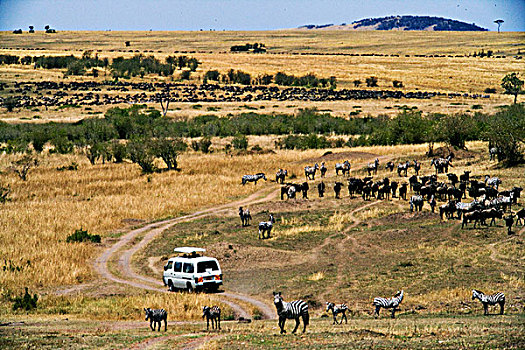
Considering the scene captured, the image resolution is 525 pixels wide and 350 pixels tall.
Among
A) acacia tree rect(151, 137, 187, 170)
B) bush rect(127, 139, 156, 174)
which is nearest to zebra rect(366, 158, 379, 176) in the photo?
acacia tree rect(151, 137, 187, 170)

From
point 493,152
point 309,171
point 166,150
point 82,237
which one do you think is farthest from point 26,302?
point 493,152

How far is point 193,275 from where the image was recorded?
25.7 meters

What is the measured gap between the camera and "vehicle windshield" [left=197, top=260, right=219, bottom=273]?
85.1 feet

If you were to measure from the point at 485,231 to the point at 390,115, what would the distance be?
69.7 metres

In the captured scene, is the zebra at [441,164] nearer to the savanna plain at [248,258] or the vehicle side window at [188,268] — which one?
the savanna plain at [248,258]

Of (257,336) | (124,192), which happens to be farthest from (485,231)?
(124,192)

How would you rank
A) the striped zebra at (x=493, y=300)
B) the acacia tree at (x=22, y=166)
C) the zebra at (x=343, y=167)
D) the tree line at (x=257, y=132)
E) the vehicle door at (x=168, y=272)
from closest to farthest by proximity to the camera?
the striped zebra at (x=493, y=300) < the vehicle door at (x=168, y=272) < the zebra at (x=343, y=167) < the acacia tree at (x=22, y=166) < the tree line at (x=257, y=132)

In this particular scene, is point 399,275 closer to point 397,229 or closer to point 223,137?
point 397,229

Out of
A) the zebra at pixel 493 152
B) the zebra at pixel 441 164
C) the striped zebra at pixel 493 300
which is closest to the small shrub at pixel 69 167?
the zebra at pixel 441 164

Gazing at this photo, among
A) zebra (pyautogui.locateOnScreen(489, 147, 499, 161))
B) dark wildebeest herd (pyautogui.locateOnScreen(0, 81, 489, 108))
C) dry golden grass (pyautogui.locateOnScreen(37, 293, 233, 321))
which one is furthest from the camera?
dark wildebeest herd (pyautogui.locateOnScreen(0, 81, 489, 108))

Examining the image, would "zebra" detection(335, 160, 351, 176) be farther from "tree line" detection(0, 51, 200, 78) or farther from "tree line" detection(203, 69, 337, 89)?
"tree line" detection(0, 51, 200, 78)

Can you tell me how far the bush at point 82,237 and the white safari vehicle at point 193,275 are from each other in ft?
34.0

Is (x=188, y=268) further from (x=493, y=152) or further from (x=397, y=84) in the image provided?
(x=397, y=84)

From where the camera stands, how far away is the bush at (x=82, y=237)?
115 feet
